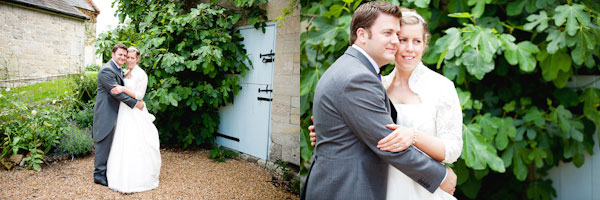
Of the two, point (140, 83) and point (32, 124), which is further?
point (140, 83)

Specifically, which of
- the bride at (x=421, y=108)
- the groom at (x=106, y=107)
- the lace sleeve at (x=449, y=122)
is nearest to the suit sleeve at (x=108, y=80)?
the groom at (x=106, y=107)

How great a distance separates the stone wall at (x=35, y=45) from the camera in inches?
43.3

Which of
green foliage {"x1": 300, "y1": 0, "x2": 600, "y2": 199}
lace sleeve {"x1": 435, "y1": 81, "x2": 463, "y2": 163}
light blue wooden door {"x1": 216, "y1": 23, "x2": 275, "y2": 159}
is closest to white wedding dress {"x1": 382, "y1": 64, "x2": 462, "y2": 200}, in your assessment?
lace sleeve {"x1": 435, "y1": 81, "x2": 463, "y2": 163}

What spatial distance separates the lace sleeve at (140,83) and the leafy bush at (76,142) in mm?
199

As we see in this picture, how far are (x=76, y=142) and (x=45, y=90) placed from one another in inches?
7.6

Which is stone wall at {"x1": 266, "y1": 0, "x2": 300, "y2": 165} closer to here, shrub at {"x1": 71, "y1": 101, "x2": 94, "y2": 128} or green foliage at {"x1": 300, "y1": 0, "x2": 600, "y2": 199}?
green foliage at {"x1": 300, "y1": 0, "x2": 600, "y2": 199}

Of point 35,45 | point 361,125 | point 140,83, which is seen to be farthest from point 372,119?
point 35,45

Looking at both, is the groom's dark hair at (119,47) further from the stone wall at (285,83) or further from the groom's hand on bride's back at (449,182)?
the groom's hand on bride's back at (449,182)

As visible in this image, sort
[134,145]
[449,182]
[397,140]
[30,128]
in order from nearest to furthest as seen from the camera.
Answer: [397,140], [449,182], [30,128], [134,145]

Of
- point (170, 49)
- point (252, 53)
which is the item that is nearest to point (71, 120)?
point (170, 49)

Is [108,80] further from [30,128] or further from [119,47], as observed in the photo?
[30,128]

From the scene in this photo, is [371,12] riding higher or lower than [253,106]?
higher

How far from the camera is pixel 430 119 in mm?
942

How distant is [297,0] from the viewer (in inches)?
75.8
